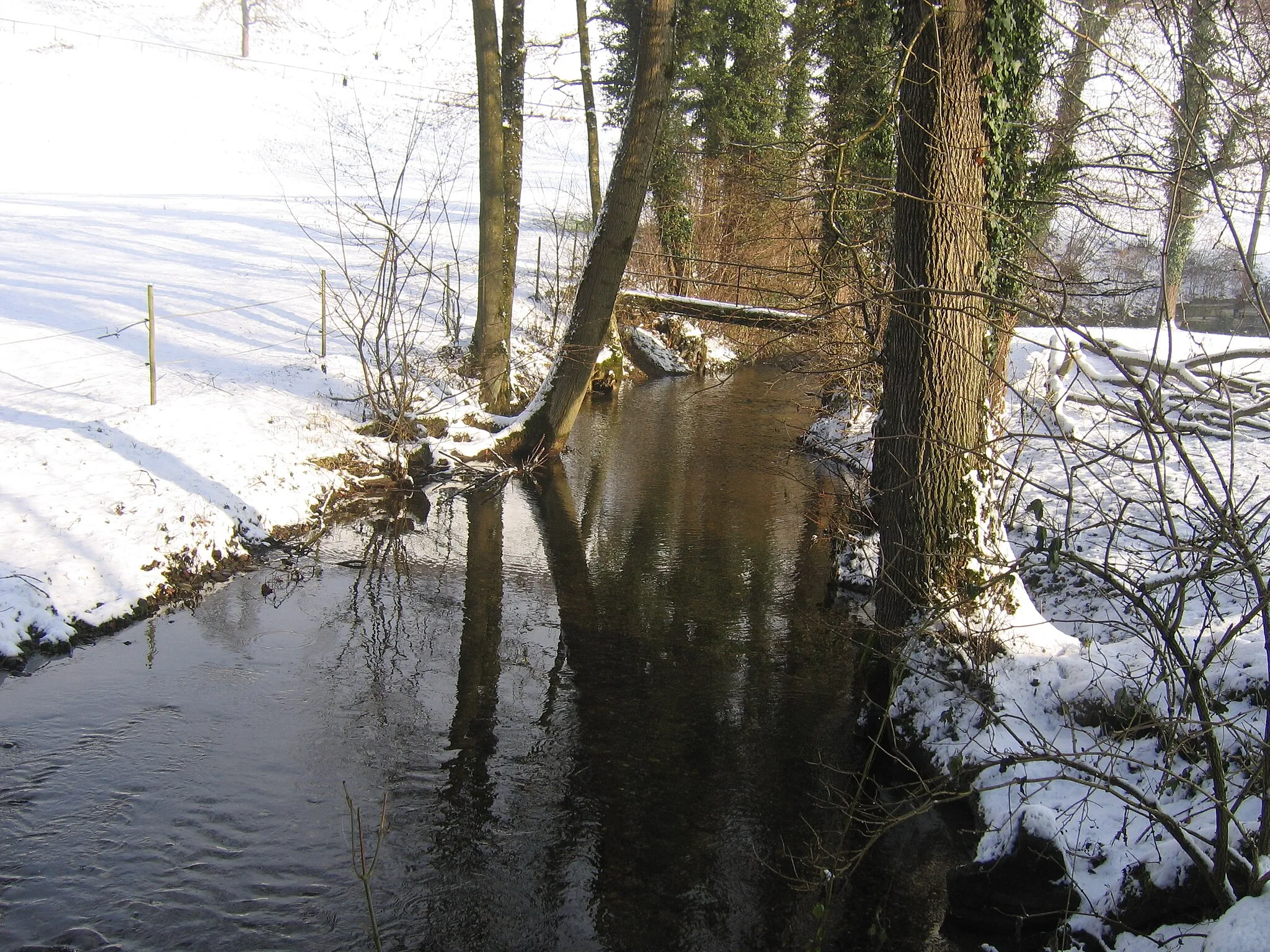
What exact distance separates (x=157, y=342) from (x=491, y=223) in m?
5.15

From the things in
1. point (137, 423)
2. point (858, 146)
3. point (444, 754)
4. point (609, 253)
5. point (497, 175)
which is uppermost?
point (858, 146)

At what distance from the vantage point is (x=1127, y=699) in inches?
219

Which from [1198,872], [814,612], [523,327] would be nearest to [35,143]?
[523,327]

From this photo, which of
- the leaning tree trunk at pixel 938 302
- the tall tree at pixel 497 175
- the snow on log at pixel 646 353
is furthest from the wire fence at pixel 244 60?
the leaning tree trunk at pixel 938 302

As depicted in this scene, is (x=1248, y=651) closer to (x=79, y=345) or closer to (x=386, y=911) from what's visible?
(x=386, y=911)

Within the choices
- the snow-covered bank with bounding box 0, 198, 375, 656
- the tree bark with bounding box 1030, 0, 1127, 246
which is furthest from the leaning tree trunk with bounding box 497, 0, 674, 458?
the tree bark with bounding box 1030, 0, 1127, 246

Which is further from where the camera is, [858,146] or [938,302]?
[858,146]

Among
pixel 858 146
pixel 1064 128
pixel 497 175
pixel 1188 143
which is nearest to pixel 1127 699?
pixel 1188 143

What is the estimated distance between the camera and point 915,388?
21.8 feet

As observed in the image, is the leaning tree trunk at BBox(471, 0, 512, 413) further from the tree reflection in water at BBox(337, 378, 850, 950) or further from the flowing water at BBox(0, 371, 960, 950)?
the flowing water at BBox(0, 371, 960, 950)

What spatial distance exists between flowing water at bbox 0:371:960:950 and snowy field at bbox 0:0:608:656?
0.82 meters

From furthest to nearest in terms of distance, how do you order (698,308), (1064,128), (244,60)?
(244,60) → (698,308) → (1064,128)

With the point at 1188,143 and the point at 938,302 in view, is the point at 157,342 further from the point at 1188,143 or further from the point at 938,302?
the point at 1188,143

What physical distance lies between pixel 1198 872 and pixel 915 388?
3.49 m
